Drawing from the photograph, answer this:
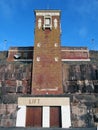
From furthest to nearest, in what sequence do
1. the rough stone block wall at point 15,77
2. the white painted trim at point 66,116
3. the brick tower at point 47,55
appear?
the rough stone block wall at point 15,77 → the brick tower at point 47,55 → the white painted trim at point 66,116

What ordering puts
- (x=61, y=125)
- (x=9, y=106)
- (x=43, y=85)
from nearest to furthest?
(x=61, y=125), (x=9, y=106), (x=43, y=85)

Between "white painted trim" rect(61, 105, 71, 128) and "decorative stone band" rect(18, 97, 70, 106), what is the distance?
2.05 feet

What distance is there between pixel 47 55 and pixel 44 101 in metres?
7.70

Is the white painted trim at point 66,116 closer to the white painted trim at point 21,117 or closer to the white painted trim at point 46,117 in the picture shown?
the white painted trim at point 46,117

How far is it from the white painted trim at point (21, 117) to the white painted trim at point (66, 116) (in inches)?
199

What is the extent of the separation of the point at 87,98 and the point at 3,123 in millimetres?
11874

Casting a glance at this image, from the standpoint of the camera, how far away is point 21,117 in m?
27.2

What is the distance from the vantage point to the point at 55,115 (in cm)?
2733

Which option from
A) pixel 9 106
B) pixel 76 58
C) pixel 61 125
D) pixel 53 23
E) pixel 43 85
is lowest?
pixel 61 125

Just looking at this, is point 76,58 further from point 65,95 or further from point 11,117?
point 11,117

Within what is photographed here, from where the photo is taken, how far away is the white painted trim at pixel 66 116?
26.4m

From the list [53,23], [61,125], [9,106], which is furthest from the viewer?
[53,23]

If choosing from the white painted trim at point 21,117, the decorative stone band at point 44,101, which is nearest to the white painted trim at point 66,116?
the decorative stone band at point 44,101

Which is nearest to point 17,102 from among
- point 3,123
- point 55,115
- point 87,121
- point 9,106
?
point 9,106
